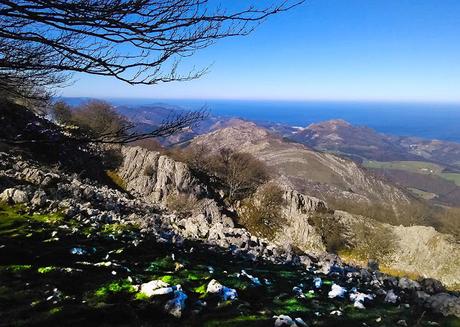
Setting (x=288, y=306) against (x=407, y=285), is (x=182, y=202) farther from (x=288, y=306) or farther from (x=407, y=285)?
(x=288, y=306)

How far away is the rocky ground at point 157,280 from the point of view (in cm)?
702

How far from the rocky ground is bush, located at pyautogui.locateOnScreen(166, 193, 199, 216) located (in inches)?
853

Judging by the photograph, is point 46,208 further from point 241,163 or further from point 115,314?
point 241,163

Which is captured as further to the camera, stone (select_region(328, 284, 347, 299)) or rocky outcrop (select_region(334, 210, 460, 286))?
rocky outcrop (select_region(334, 210, 460, 286))

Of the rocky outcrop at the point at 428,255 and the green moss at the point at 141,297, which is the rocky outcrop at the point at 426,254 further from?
the green moss at the point at 141,297

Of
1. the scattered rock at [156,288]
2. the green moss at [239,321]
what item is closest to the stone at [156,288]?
the scattered rock at [156,288]

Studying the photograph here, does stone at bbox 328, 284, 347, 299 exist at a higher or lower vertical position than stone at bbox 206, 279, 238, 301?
lower

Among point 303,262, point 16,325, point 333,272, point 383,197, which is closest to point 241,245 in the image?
point 303,262

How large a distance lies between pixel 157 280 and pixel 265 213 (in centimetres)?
3489

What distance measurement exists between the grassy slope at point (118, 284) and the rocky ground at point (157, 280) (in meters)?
0.02

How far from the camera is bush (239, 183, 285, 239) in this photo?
41.1 m

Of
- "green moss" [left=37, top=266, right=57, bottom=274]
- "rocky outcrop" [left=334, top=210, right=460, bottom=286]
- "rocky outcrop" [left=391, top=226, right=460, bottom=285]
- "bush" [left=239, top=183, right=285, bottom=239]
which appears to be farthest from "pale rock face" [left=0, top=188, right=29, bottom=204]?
"rocky outcrop" [left=391, top=226, right=460, bottom=285]

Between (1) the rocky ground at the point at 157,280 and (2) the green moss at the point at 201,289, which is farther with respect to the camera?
(2) the green moss at the point at 201,289

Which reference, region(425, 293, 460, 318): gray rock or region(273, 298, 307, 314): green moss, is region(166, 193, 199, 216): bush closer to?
region(425, 293, 460, 318): gray rock
